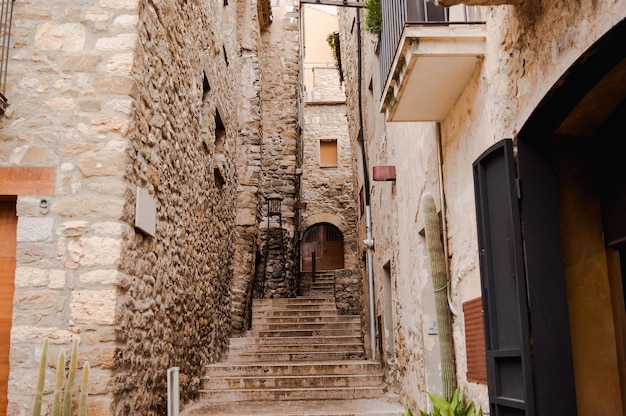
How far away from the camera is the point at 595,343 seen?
3.08 meters

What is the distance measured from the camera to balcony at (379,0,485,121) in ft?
12.3

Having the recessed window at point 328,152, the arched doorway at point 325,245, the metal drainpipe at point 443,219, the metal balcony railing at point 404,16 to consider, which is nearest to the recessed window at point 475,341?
the metal drainpipe at point 443,219

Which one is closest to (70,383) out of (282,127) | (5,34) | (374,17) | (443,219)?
(5,34)

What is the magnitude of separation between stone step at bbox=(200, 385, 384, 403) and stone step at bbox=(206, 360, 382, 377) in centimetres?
48

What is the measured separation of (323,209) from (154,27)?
1455cm

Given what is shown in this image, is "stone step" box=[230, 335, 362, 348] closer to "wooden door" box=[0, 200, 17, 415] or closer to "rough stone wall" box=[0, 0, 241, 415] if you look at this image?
"rough stone wall" box=[0, 0, 241, 415]

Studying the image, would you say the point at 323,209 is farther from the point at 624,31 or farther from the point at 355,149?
the point at 624,31

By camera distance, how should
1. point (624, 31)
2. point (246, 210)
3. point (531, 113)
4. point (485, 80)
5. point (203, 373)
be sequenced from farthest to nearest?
point (246, 210), point (203, 373), point (485, 80), point (531, 113), point (624, 31)

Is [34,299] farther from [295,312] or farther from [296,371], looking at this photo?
[295,312]

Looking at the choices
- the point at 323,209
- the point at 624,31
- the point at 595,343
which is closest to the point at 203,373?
the point at 595,343

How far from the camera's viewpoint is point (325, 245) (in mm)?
19906

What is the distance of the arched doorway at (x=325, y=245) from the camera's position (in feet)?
Result: 65.1

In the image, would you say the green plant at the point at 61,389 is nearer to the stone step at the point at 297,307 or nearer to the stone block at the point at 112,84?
the stone block at the point at 112,84

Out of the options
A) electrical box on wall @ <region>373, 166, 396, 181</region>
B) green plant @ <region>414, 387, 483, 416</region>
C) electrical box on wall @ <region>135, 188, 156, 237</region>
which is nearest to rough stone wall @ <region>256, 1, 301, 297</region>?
electrical box on wall @ <region>373, 166, 396, 181</region>
